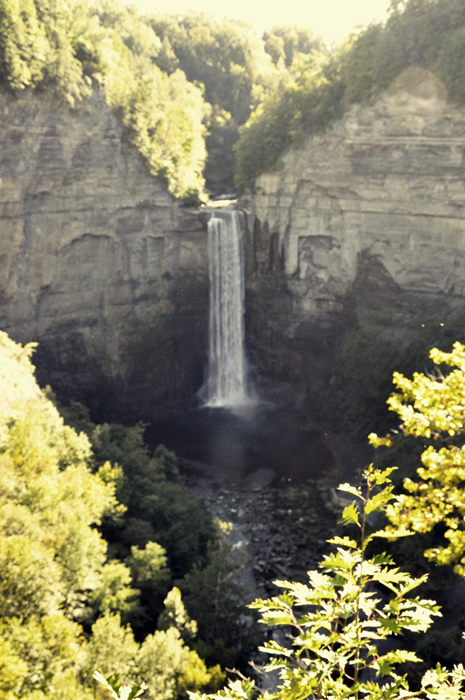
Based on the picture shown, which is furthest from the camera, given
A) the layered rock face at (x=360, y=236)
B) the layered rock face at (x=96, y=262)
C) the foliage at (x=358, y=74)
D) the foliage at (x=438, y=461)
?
the layered rock face at (x=360, y=236)

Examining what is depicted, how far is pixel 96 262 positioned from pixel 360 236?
18003 millimetres

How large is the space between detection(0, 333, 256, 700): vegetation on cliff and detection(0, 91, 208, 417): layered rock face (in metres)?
12.3

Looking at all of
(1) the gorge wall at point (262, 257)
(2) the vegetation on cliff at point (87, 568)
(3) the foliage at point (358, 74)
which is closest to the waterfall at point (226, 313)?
(1) the gorge wall at point (262, 257)

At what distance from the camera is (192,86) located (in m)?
58.1

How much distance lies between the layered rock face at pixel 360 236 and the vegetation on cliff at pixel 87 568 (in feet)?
67.2

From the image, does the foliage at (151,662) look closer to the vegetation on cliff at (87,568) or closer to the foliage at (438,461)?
the vegetation on cliff at (87,568)

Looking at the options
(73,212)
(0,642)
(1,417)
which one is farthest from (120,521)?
(73,212)

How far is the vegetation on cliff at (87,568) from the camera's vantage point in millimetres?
15078

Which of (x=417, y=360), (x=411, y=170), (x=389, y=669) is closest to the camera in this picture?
(x=389, y=669)

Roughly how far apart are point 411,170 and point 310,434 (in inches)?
715

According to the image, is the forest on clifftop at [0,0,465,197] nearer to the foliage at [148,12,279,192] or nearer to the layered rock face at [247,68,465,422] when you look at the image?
the layered rock face at [247,68,465,422]

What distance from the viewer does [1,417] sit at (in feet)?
70.9

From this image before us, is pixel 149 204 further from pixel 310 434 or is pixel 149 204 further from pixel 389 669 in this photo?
pixel 389 669

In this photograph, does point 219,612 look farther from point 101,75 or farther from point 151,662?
point 101,75
